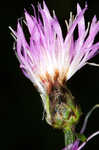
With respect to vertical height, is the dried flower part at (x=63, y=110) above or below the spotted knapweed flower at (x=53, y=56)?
below

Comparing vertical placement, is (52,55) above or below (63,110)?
above

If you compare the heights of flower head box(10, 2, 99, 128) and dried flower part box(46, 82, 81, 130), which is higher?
flower head box(10, 2, 99, 128)

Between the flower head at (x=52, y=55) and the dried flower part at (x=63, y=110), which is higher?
the flower head at (x=52, y=55)

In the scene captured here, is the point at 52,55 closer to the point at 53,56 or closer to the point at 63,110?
the point at 53,56

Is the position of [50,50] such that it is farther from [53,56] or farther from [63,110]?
[63,110]

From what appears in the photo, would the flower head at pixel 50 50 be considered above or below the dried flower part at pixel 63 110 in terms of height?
above

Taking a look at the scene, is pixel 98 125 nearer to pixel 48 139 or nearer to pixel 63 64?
pixel 48 139

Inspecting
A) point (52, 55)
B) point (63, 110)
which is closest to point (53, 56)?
point (52, 55)

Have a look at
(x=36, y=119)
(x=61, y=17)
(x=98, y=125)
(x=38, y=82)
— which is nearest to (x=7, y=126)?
(x=36, y=119)
